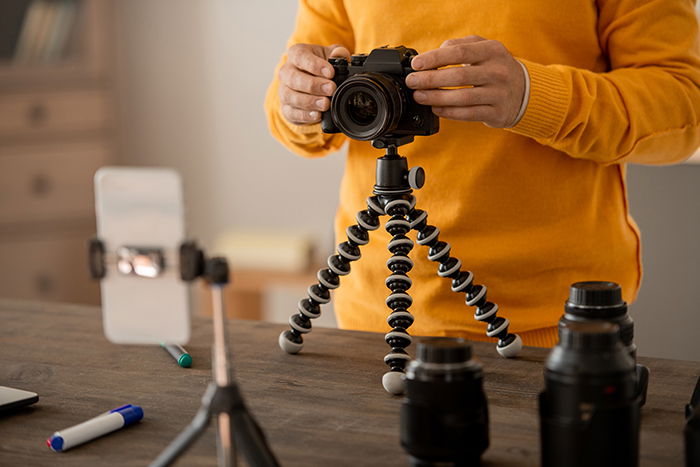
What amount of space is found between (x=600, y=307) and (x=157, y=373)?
50 centimetres

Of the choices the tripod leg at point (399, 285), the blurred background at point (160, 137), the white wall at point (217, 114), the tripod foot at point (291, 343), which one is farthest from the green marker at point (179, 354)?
the white wall at point (217, 114)

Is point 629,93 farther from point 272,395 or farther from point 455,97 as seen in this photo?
point 272,395

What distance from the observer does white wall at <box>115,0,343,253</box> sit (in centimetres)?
316

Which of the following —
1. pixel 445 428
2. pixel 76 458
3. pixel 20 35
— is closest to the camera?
pixel 445 428

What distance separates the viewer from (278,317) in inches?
129

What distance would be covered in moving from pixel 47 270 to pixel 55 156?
15.2 inches

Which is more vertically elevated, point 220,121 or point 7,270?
point 220,121

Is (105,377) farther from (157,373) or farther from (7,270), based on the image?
(7,270)

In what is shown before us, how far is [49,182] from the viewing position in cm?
318

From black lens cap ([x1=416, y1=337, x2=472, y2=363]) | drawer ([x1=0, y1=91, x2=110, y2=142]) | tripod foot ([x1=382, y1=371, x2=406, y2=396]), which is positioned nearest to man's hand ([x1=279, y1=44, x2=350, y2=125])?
tripod foot ([x1=382, y1=371, x2=406, y2=396])

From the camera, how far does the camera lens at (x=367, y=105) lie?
3.42ft

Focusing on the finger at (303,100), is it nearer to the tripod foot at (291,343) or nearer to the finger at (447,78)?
the finger at (447,78)

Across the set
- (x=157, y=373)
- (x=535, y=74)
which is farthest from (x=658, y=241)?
(x=157, y=373)

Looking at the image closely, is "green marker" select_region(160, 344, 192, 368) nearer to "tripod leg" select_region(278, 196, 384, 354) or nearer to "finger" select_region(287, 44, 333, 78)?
"tripod leg" select_region(278, 196, 384, 354)
